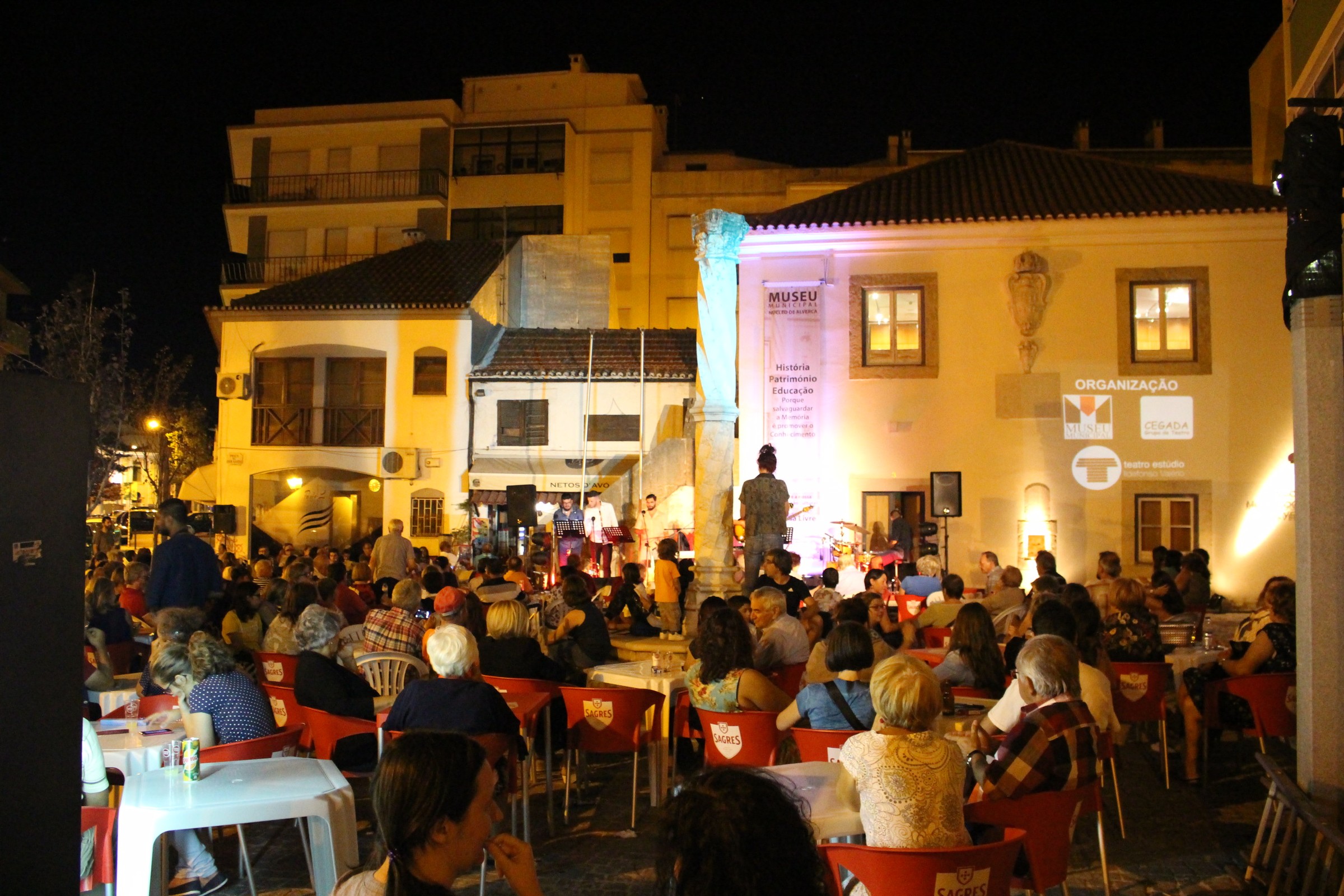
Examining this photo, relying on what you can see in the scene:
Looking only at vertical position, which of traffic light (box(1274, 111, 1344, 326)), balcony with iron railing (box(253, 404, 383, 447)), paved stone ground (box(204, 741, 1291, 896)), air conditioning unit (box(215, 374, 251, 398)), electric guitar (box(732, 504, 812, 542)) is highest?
air conditioning unit (box(215, 374, 251, 398))

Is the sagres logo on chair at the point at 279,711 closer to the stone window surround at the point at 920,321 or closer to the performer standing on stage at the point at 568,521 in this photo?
the performer standing on stage at the point at 568,521

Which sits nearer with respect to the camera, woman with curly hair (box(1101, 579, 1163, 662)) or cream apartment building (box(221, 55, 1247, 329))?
woman with curly hair (box(1101, 579, 1163, 662))

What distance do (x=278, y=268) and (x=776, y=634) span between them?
94.2ft

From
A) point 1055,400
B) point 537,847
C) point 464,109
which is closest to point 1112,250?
point 1055,400

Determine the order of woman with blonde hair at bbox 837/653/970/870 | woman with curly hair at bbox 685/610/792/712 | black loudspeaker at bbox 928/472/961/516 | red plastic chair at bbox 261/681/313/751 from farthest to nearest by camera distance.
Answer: black loudspeaker at bbox 928/472/961/516 < red plastic chair at bbox 261/681/313/751 < woman with curly hair at bbox 685/610/792/712 < woman with blonde hair at bbox 837/653/970/870

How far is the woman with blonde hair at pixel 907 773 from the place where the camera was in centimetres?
355

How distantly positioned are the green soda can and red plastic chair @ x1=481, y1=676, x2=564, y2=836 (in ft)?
7.33

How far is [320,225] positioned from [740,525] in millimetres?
22186

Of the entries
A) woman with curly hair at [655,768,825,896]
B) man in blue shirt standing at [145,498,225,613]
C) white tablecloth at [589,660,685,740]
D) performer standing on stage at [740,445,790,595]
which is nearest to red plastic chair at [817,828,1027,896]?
woman with curly hair at [655,768,825,896]

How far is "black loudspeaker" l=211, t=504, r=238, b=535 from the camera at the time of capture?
23.0 metres

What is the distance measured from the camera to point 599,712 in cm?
634

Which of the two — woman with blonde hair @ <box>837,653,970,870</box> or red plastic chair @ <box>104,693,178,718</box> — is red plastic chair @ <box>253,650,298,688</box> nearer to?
red plastic chair @ <box>104,693,178,718</box>

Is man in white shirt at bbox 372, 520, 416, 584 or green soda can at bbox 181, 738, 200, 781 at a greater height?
man in white shirt at bbox 372, 520, 416, 584

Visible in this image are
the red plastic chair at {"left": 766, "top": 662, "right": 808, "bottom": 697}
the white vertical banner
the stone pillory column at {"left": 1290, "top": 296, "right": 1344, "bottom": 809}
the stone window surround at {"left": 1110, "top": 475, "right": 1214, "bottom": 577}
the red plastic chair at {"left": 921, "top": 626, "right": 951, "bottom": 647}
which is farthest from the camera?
the white vertical banner
